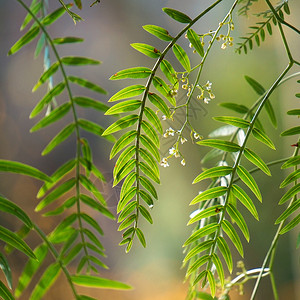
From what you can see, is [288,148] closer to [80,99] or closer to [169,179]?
[169,179]

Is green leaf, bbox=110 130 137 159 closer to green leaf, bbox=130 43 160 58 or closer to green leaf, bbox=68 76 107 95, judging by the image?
green leaf, bbox=130 43 160 58

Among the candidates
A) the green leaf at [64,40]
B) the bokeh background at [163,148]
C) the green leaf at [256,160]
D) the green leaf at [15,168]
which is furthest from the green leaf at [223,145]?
the bokeh background at [163,148]

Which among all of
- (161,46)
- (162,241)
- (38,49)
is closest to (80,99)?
(38,49)

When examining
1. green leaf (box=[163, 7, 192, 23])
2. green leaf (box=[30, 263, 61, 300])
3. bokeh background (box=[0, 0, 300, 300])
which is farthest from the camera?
bokeh background (box=[0, 0, 300, 300])

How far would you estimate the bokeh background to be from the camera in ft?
6.05

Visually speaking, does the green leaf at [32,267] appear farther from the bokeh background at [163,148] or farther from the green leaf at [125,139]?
the bokeh background at [163,148]

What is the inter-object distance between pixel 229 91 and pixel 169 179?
45 cm

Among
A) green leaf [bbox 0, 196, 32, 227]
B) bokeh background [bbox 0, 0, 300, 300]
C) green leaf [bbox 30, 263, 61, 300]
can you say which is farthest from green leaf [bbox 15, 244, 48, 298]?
bokeh background [bbox 0, 0, 300, 300]

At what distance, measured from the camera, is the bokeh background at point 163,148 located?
Answer: 1844 millimetres

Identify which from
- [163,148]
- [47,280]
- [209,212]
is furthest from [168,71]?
[163,148]

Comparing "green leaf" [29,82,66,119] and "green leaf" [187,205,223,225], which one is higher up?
"green leaf" [29,82,66,119]

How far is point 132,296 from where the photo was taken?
2102 mm

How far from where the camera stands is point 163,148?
1731 millimetres

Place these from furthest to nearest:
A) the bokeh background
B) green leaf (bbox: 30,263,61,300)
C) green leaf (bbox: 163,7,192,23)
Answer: the bokeh background, green leaf (bbox: 30,263,61,300), green leaf (bbox: 163,7,192,23)
